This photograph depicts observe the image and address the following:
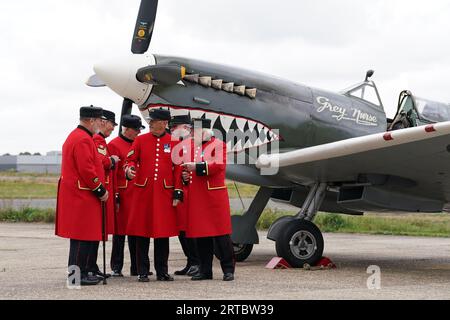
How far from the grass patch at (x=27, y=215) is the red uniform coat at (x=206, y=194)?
11320 mm

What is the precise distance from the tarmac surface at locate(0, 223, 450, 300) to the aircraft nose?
2041 mm

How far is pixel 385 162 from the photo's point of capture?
8766 mm

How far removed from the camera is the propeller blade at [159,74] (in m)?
8.81

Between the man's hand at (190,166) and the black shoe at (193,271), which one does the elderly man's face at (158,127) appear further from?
the black shoe at (193,271)

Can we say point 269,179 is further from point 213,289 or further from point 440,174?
point 213,289

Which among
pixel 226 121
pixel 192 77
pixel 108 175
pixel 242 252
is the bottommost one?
pixel 242 252

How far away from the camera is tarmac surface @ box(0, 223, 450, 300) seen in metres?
6.57

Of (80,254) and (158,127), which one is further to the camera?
(158,127)

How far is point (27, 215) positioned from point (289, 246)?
1091 cm

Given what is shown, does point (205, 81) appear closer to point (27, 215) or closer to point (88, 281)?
point (88, 281)

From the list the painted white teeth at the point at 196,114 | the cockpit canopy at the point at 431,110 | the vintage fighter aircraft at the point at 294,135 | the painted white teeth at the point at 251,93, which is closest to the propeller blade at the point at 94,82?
the vintage fighter aircraft at the point at 294,135

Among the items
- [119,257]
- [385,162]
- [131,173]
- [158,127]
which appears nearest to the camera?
[131,173]

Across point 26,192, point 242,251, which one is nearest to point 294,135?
point 242,251

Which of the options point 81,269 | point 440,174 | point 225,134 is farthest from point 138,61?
point 440,174
